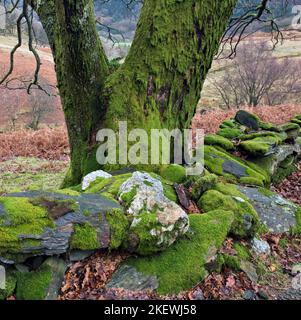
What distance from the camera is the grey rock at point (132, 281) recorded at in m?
2.78

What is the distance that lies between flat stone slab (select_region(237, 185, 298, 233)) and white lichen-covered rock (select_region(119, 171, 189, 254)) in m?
1.54

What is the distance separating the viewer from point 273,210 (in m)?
4.39

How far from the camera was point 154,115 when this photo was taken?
4.34 meters

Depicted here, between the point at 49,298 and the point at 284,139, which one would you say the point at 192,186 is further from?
the point at 284,139

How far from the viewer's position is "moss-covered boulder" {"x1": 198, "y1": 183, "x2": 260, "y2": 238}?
11.9ft

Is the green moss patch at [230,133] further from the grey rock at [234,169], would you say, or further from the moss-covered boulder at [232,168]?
the grey rock at [234,169]

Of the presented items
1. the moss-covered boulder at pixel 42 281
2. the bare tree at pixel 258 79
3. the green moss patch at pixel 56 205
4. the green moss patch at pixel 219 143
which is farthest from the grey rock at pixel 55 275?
the bare tree at pixel 258 79

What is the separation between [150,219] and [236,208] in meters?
1.27

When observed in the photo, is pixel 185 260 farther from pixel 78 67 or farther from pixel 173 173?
pixel 78 67

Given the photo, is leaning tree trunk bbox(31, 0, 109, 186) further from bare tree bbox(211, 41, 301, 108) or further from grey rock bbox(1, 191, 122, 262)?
bare tree bbox(211, 41, 301, 108)

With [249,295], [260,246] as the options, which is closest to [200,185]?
[260,246]

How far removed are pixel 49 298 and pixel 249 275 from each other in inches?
70.5

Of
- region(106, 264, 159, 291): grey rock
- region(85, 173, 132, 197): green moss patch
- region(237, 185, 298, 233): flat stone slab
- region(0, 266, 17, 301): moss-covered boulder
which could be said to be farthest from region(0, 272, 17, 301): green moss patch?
region(237, 185, 298, 233): flat stone slab

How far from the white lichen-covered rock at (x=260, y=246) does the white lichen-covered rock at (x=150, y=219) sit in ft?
3.17
